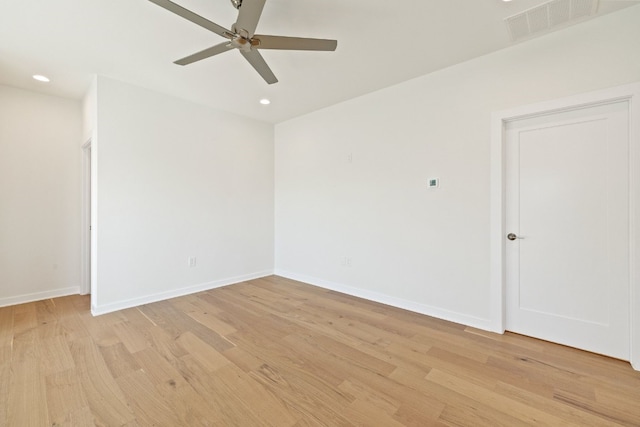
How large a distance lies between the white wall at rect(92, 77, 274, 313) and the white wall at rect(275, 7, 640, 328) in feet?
3.19

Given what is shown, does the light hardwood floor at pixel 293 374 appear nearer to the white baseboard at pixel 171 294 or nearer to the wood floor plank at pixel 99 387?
the wood floor plank at pixel 99 387

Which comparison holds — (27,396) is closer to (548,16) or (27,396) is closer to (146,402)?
(146,402)

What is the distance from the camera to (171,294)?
12.0 ft

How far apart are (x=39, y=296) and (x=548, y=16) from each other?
635cm

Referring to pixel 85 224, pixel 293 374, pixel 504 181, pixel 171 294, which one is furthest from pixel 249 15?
pixel 85 224

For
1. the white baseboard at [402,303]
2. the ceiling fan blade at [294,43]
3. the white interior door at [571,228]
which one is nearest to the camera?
the ceiling fan blade at [294,43]

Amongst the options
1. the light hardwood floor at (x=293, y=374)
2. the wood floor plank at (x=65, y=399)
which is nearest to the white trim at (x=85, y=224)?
the light hardwood floor at (x=293, y=374)

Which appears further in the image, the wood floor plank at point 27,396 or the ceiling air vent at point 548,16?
the ceiling air vent at point 548,16

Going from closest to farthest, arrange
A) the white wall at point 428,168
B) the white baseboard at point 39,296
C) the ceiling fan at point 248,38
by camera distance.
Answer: the ceiling fan at point 248,38 → the white wall at point 428,168 → the white baseboard at point 39,296

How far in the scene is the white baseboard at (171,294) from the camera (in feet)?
10.2

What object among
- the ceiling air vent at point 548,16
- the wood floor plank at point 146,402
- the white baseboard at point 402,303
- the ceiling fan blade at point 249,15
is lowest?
the wood floor plank at point 146,402

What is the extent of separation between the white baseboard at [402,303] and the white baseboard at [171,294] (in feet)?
2.58

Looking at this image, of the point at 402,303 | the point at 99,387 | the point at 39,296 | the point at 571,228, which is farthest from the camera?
the point at 39,296

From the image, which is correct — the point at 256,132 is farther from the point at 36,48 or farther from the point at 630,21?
the point at 630,21
